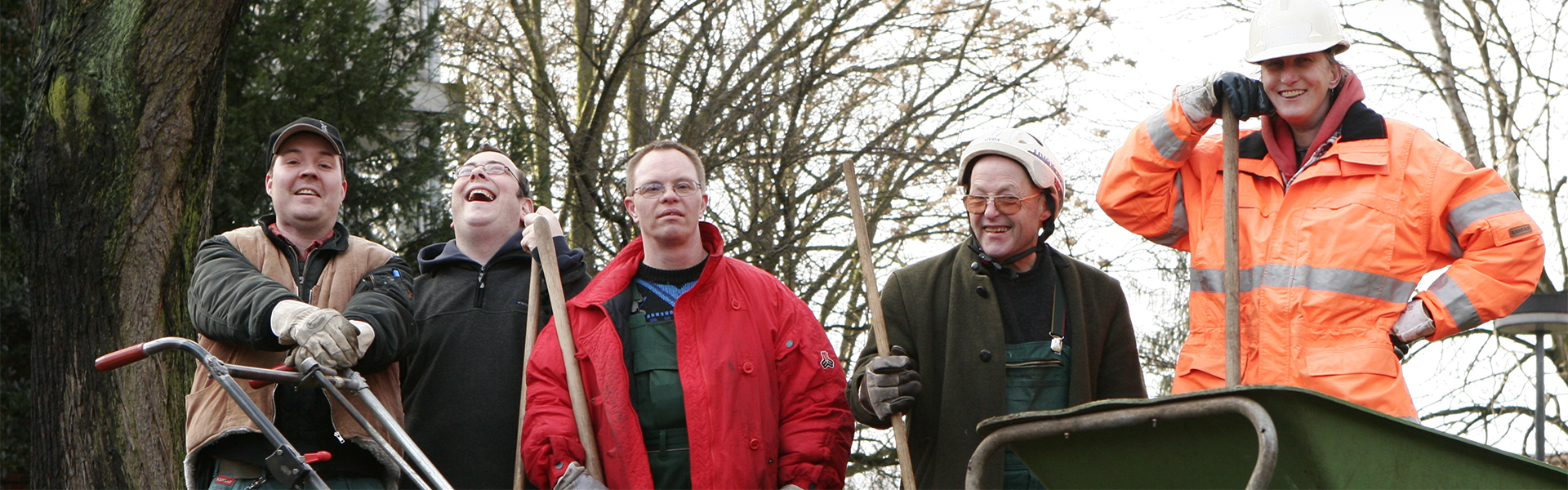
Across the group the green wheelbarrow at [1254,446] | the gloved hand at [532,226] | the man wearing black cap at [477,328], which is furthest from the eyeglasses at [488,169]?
the green wheelbarrow at [1254,446]

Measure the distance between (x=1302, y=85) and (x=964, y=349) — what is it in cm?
113

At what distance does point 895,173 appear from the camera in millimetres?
12031

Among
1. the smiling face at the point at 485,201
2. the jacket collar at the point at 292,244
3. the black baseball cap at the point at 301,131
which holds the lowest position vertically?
the jacket collar at the point at 292,244

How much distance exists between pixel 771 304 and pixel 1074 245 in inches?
333

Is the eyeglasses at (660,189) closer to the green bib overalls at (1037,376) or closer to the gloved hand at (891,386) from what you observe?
the gloved hand at (891,386)

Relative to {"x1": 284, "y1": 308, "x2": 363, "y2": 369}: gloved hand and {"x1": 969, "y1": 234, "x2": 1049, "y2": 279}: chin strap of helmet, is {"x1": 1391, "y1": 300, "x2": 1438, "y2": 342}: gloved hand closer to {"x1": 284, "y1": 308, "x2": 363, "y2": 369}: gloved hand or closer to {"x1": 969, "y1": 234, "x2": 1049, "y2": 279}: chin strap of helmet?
{"x1": 969, "y1": 234, "x2": 1049, "y2": 279}: chin strap of helmet

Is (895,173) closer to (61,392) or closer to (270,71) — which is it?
(270,71)

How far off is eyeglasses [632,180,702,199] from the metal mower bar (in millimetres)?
965

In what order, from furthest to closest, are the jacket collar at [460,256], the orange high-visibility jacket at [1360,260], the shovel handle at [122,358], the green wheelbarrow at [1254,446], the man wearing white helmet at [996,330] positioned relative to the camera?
1. the jacket collar at [460,256]
2. the man wearing white helmet at [996,330]
3. the orange high-visibility jacket at [1360,260]
4. the shovel handle at [122,358]
5. the green wheelbarrow at [1254,446]

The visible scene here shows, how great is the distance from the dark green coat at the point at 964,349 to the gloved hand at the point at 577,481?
776 millimetres

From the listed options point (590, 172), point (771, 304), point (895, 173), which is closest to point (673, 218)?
point (771, 304)

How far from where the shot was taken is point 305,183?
3.80 m

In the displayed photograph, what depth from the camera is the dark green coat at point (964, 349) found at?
3.65 meters

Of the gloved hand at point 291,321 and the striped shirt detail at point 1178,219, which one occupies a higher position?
the striped shirt detail at point 1178,219
